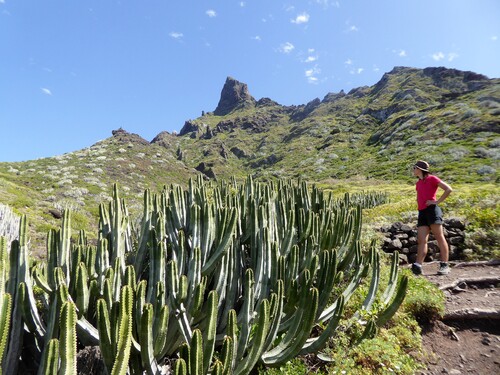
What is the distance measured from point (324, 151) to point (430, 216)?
93.6 metres

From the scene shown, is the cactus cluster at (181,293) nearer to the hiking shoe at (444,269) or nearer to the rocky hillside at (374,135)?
the hiking shoe at (444,269)

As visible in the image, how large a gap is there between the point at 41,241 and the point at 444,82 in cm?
13880

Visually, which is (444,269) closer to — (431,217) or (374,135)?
(431,217)

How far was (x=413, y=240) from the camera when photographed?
8.22 m

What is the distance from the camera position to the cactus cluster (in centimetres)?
211

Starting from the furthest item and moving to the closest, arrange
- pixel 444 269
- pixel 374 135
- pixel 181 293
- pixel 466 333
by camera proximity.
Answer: pixel 374 135 → pixel 444 269 → pixel 466 333 → pixel 181 293

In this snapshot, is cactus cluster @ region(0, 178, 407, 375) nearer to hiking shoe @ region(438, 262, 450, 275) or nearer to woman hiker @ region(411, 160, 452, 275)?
woman hiker @ region(411, 160, 452, 275)

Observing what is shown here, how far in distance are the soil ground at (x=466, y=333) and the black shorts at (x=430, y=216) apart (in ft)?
3.39

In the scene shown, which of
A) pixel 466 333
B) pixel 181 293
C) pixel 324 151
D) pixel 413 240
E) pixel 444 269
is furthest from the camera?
pixel 324 151

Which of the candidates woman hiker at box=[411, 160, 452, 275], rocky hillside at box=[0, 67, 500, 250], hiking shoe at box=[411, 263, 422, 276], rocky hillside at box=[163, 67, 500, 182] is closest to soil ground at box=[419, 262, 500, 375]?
hiking shoe at box=[411, 263, 422, 276]

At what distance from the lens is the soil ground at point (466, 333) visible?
379 cm

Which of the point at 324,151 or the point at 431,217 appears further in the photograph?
the point at 324,151

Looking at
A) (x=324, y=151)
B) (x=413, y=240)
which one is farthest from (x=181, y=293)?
(x=324, y=151)

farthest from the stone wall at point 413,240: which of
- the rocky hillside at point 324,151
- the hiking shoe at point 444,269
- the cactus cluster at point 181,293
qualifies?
the rocky hillside at point 324,151
